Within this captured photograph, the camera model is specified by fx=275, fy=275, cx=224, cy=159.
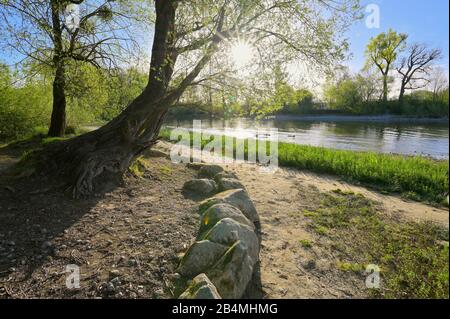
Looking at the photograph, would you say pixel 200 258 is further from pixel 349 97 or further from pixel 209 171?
pixel 349 97

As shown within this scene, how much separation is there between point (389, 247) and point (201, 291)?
3199mm

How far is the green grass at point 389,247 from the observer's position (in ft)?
10.7

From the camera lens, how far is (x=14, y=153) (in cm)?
962

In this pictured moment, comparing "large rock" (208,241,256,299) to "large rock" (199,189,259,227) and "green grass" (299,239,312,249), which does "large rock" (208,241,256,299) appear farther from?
"large rock" (199,189,259,227)

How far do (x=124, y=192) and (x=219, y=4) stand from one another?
4.40 meters

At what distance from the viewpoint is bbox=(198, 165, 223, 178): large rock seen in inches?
306

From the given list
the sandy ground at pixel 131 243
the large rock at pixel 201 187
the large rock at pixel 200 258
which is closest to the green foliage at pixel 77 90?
the sandy ground at pixel 131 243

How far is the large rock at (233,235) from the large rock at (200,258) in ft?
0.30

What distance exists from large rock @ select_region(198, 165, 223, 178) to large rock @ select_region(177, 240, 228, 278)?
4399 millimetres

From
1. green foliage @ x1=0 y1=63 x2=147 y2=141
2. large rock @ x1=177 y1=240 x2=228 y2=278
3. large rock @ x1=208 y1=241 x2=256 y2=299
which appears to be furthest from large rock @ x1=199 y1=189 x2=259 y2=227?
green foliage @ x1=0 y1=63 x2=147 y2=141

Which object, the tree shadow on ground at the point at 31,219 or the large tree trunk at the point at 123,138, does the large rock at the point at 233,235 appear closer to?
the tree shadow on ground at the point at 31,219

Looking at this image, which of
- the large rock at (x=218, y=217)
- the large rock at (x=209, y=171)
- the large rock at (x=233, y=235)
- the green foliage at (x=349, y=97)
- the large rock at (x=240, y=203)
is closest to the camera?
the large rock at (x=233, y=235)

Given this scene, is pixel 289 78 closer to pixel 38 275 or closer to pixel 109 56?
pixel 109 56
